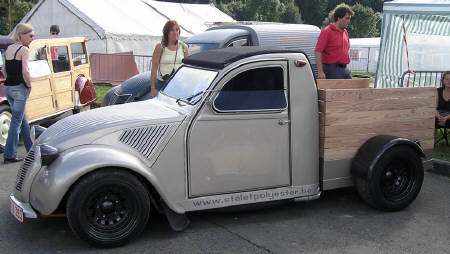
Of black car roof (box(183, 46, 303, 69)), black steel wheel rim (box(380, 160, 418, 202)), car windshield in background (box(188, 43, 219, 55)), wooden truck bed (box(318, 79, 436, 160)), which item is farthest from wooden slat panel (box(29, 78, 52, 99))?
black steel wheel rim (box(380, 160, 418, 202))

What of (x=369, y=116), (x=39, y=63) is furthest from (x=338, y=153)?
(x=39, y=63)

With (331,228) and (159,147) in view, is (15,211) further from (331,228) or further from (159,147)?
(331,228)

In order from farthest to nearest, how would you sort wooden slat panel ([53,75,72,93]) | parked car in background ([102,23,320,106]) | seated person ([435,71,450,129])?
wooden slat panel ([53,75,72,93]) < parked car in background ([102,23,320,106]) < seated person ([435,71,450,129])

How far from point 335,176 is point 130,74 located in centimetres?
1257

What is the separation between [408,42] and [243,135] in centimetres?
856

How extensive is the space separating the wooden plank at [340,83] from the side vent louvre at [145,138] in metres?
2.30

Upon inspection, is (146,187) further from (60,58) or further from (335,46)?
(60,58)

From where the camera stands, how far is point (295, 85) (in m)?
4.72

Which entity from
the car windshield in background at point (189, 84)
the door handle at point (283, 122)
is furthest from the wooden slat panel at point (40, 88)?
the door handle at point (283, 122)

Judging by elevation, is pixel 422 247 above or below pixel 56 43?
below

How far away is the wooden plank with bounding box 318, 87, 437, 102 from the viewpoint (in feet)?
15.8

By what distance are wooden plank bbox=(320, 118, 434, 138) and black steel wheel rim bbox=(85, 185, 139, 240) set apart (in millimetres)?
2101

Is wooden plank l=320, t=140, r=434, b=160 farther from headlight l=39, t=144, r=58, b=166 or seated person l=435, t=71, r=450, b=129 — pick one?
seated person l=435, t=71, r=450, b=129

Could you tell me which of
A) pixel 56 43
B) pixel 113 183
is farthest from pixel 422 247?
pixel 56 43
